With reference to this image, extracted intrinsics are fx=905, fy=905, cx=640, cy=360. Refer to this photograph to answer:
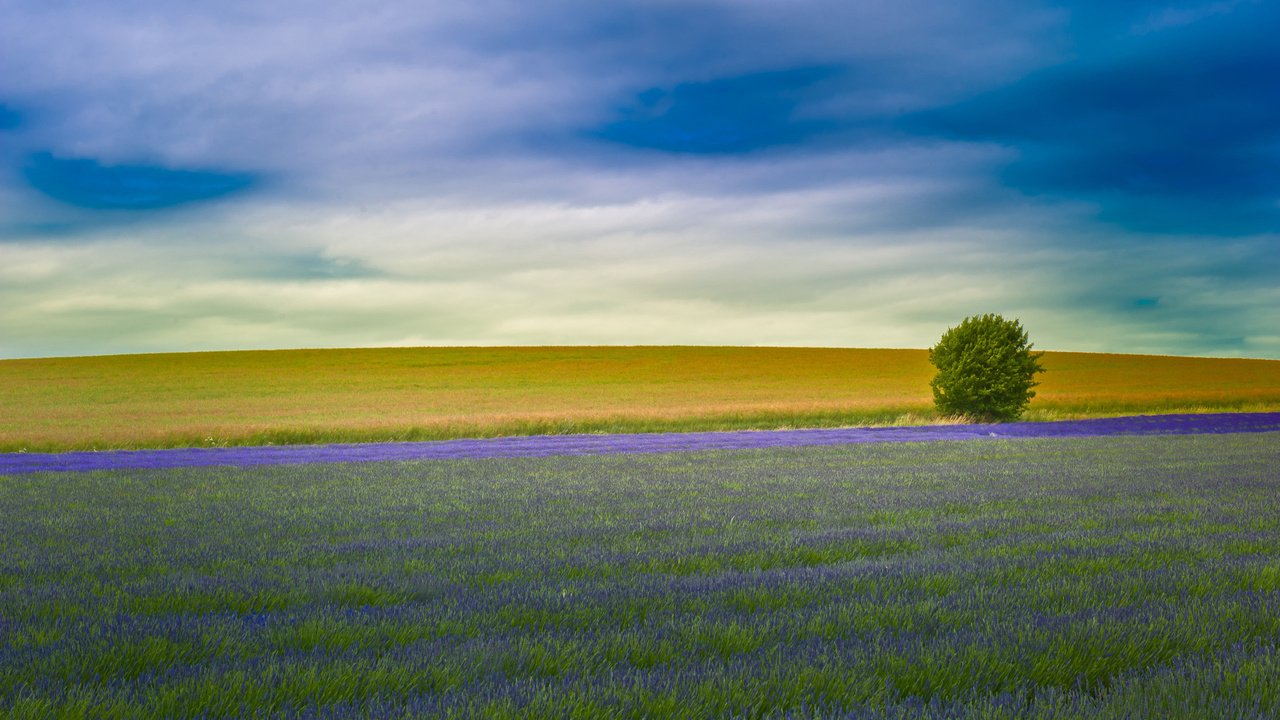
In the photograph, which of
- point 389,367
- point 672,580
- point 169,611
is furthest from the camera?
point 389,367

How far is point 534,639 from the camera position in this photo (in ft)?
16.2

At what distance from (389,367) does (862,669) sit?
71727 millimetres

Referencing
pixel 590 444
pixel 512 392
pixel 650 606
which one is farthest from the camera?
pixel 512 392

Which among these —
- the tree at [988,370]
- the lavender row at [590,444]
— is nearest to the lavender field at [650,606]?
the lavender row at [590,444]

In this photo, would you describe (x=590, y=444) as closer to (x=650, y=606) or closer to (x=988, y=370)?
(x=988, y=370)

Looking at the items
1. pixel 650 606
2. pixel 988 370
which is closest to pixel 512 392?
pixel 988 370

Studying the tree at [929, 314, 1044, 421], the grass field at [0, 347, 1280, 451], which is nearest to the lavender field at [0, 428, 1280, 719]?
the grass field at [0, 347, 1280, 451]

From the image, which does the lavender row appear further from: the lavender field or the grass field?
the lavender field

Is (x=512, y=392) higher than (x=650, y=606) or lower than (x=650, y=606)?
higher

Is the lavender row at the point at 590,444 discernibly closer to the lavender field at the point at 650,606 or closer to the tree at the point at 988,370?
the tree at the point at 988,370

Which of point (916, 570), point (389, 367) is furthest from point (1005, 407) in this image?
point (389, 367)

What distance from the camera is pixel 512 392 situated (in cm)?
5659

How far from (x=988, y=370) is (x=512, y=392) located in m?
28.9

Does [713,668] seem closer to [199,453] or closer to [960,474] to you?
[960,474]
